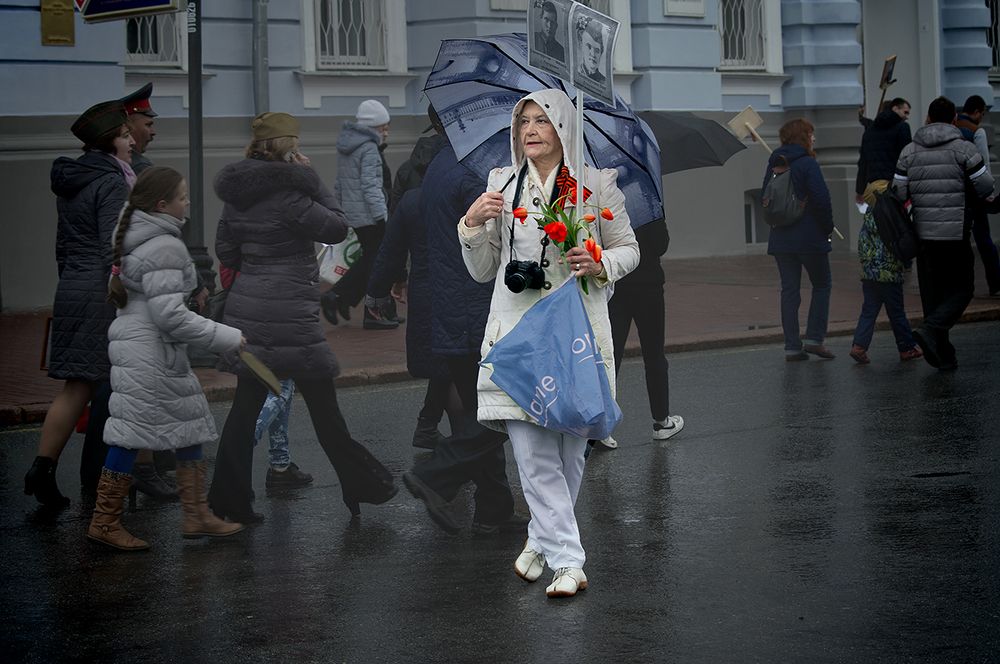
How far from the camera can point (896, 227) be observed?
12.2m

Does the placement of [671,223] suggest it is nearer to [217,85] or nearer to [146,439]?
[217,85]

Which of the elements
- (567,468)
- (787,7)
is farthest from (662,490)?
(787,7)

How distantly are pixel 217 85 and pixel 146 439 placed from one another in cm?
1146

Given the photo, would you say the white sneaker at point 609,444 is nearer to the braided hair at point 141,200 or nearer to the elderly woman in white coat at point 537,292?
the elderly woman in white coat at point 537,292

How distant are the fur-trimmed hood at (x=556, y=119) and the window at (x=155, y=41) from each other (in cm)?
1206

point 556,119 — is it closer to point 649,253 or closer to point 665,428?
point 649,253

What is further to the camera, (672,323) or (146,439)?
(672,323)

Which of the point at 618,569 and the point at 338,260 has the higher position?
the point at 338,260

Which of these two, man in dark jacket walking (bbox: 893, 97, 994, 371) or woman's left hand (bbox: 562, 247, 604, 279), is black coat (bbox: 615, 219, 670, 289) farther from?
woman's left hand (bbox: 562, 247, 604, 279)

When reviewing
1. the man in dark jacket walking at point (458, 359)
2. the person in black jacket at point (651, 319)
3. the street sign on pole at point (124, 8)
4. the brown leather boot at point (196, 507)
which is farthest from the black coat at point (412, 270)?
the street sign on pole at point (124, 8)

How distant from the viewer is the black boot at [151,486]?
819 centimetres

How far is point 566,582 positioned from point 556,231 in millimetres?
1271

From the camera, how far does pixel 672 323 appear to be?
15.0 m

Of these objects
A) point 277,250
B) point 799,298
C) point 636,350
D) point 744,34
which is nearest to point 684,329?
point 636,350
